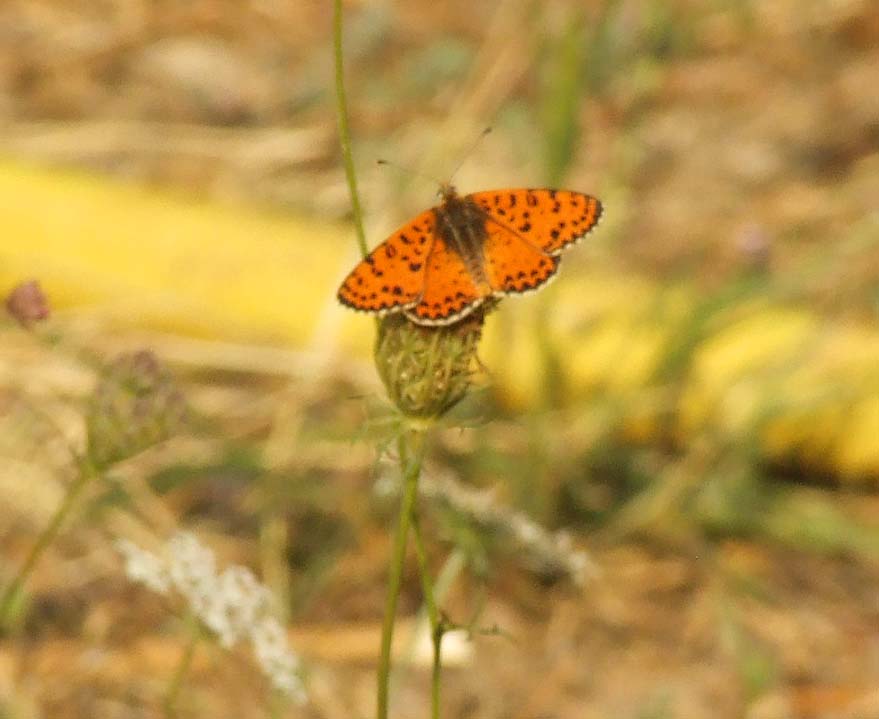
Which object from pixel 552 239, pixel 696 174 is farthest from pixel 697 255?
pixel 552 239

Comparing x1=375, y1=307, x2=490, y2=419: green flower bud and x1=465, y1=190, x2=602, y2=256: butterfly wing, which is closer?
x1=375, y1=307, x2=490, y2=419: green flower bud

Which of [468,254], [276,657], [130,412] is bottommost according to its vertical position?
[276,657]

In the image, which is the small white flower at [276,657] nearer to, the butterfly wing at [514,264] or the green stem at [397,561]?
the green stem at [397,561]

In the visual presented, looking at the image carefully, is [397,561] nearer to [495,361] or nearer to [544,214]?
[544,214]

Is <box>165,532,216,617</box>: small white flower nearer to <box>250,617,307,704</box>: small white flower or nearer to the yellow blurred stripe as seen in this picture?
<box>250,617,307,704</box>: small white flower

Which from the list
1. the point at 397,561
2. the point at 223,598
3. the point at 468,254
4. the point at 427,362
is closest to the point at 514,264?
the point at 468,254

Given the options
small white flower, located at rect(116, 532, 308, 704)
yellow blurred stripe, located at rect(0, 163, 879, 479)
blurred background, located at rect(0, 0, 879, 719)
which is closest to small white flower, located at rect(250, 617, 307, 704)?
small white flower, located at rect(116, 532, 308, 704)
